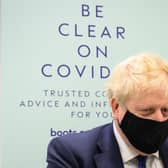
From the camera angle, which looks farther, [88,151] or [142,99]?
[88,151]

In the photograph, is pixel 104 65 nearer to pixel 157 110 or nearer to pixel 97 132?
pixel 97 132

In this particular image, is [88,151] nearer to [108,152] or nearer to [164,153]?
[108,152]

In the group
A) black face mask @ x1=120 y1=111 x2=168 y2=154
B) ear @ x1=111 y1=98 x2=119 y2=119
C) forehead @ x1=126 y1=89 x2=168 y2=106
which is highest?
forehead @ x1=126 y1=89 x2=168 y2=106

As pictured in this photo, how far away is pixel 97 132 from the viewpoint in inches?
67.1

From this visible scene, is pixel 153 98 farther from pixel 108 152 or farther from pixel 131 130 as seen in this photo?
pixel 108 152

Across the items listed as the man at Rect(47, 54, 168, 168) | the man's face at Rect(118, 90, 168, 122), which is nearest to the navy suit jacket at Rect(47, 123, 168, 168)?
the man at Rect(47, 54, 168, 168)

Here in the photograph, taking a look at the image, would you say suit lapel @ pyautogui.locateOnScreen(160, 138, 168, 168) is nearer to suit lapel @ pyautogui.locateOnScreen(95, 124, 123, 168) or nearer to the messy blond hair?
suit lapel @ pyautogui.locateOnScreen(95, 124, 123, 168)

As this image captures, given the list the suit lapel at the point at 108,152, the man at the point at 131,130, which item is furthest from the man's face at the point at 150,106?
the suit lapel at the point at 108,152

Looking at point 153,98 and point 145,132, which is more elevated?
point 153,98

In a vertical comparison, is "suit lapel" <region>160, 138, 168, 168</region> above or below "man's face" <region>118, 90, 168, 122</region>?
below

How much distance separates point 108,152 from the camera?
1620mm

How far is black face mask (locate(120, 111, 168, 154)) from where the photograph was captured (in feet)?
5.00

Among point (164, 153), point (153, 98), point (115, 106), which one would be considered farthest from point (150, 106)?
point (164, 153)

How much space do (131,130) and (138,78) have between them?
0.18 m
